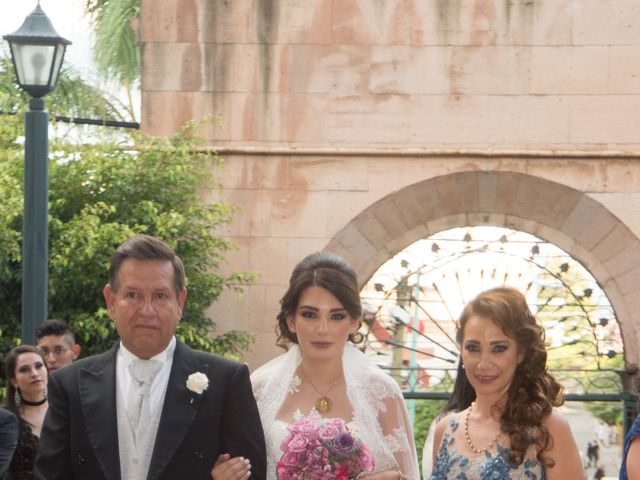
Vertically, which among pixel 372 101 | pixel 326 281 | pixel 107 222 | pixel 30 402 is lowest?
pixel 30 402

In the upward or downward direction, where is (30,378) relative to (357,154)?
downward

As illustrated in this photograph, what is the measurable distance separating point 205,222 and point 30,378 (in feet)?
17.9

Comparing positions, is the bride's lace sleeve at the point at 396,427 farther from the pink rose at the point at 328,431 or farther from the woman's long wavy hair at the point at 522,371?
the woman's long wavy hair at the point at 522,371

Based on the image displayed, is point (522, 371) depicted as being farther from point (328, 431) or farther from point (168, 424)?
point (168, 424)

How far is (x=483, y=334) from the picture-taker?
18.4 feet

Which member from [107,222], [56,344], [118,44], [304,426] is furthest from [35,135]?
[118,44]

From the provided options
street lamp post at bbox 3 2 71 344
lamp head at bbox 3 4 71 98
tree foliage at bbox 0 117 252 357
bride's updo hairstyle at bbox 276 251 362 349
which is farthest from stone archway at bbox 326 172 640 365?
bride's updo hairstyle at bbox 276 251 362 349

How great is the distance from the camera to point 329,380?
21.2 feet

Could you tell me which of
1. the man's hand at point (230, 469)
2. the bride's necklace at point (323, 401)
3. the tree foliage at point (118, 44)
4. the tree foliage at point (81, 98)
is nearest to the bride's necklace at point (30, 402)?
the bride's necklace at point (323, 401)

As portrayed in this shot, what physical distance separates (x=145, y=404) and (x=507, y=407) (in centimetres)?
131

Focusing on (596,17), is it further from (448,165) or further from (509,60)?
(448,165)

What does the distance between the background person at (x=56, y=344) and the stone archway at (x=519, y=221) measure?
492 centimetres

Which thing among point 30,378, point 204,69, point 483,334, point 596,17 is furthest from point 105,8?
point 483,334

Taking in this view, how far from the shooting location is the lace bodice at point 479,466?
540cm
